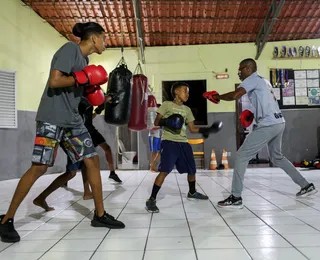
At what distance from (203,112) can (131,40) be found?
262cm

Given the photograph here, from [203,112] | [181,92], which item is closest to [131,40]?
[203,112]

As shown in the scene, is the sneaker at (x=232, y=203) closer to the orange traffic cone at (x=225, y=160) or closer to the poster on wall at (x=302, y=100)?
the orange traffic cone at (x=225, y=160)

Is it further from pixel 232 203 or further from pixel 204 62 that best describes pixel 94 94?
pixel 204 62

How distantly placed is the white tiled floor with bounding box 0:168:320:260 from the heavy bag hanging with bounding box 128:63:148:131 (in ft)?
4.43

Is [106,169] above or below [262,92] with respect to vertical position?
below

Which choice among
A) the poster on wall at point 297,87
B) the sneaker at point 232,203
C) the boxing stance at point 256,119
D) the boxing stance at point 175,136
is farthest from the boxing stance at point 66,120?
the poster on wall at point 297,87

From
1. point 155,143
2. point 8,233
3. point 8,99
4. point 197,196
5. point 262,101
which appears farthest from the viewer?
point 155,143

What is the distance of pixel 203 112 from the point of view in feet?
27.8

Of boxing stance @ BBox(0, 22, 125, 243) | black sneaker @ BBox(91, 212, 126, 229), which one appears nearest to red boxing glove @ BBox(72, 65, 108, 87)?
boxing stance @ BBox(0, 22, 125, 243)

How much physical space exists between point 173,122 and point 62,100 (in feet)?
3.83

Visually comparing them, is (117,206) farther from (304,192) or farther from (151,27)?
(151,27)

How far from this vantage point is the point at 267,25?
7680 mm

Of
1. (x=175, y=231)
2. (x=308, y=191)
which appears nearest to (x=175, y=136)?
(x=175, y=231)

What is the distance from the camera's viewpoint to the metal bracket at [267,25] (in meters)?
6.98
